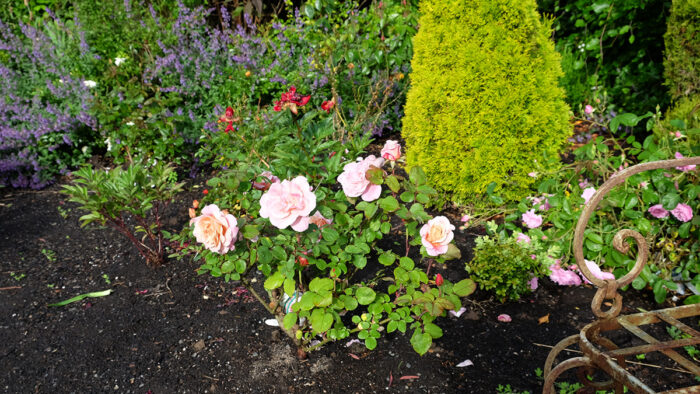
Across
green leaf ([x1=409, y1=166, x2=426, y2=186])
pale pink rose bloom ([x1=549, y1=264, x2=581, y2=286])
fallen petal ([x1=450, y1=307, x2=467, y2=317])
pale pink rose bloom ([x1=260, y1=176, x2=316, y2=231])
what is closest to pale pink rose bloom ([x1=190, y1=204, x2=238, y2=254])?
pale pink rose bloom ([x1=260, y1=176, x2=316, y2=231])

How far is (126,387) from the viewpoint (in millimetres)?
1910

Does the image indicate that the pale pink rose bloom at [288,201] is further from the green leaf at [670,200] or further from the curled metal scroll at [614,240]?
the green leaf at [670,200]

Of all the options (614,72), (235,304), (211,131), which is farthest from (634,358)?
(614,72)

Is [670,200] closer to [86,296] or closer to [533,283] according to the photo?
[533,283]

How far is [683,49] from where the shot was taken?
3311mm

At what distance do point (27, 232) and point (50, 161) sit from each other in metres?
1.07

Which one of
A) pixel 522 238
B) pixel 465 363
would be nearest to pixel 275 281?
pixel 465 363

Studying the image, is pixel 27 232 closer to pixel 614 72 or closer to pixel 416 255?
pixel 416 255

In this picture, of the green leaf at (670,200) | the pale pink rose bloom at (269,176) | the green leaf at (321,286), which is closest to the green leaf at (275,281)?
the green leaf at (321,286)

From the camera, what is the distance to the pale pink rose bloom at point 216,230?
1419 millimetres

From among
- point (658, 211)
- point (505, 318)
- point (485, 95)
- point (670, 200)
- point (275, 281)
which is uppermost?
point (485, 95)

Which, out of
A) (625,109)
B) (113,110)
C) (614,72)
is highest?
(113,110)

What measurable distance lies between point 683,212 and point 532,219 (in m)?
0.68

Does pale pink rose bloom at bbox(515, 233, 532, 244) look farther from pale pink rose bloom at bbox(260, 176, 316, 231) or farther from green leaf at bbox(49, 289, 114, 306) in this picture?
green leaf at bbox(49, 289, 114, 306)
